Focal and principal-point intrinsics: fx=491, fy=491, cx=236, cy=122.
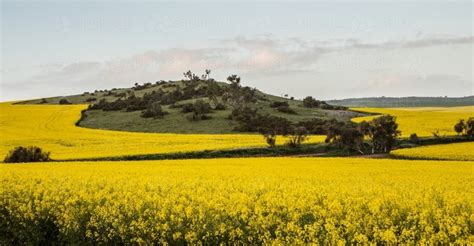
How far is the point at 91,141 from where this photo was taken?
49.4 metres

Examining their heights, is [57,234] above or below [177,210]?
below

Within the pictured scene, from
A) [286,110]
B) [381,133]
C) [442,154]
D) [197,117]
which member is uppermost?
[286,110]

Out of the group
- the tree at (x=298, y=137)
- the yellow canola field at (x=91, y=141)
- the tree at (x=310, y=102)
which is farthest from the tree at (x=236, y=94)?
the tree at (x=298, y=137)

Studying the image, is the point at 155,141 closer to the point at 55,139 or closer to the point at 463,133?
the point at 55,139

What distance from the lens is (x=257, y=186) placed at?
14328 millimetres

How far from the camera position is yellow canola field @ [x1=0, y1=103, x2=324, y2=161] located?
4278 cm

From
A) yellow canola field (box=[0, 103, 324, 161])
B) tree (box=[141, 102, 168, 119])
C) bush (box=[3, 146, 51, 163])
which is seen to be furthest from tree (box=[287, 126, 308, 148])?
tree (box=[141, 102, 168, 119])

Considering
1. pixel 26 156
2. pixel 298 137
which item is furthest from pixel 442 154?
pixel 26 156

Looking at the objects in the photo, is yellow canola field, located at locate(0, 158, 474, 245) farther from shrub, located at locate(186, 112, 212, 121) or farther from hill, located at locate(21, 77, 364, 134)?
shrub, located at locate(186, 112, 212, 121)

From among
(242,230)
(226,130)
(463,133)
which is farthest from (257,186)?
(226,130)

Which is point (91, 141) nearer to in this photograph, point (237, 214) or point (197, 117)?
point (197, 117)

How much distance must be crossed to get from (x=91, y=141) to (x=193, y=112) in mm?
30149

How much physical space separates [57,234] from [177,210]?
4304 mm

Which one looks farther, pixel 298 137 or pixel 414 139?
pixel 298 137
